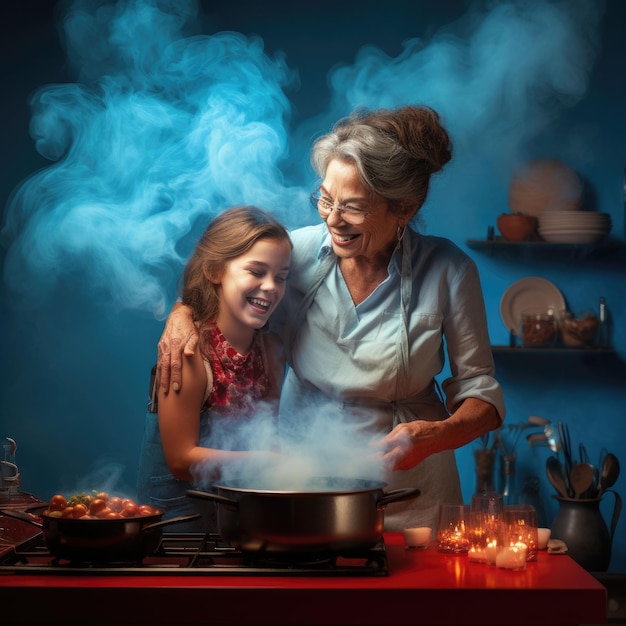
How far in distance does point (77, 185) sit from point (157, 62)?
0.55 meters

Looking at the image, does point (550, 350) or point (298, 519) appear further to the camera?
point (550, 350)

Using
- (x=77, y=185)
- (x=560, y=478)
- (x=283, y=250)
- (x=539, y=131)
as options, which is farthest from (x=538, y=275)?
(x=77, y=185)

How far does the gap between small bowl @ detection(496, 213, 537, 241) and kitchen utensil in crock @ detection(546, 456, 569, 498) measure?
94 cm

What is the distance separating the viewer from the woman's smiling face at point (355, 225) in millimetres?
2477

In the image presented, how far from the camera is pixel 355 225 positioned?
250 cm

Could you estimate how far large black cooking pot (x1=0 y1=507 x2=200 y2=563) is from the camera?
1608 millimetres

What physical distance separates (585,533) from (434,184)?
5.05ft

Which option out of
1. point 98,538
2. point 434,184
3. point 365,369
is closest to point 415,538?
point 98,538

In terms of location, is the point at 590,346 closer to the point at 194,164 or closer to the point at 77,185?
the point at 194,164

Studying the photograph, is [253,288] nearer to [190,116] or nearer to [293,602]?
[190,116]

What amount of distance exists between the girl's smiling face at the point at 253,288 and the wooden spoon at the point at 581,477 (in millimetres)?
1701

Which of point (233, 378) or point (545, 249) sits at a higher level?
point (545, 249)

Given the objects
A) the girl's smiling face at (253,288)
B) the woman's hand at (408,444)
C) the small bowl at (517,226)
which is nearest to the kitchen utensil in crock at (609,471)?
the small bowl at (517,226)

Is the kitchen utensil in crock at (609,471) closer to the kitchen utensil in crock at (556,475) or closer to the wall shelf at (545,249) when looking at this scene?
the kitchen utensil in crock at (556,475)
